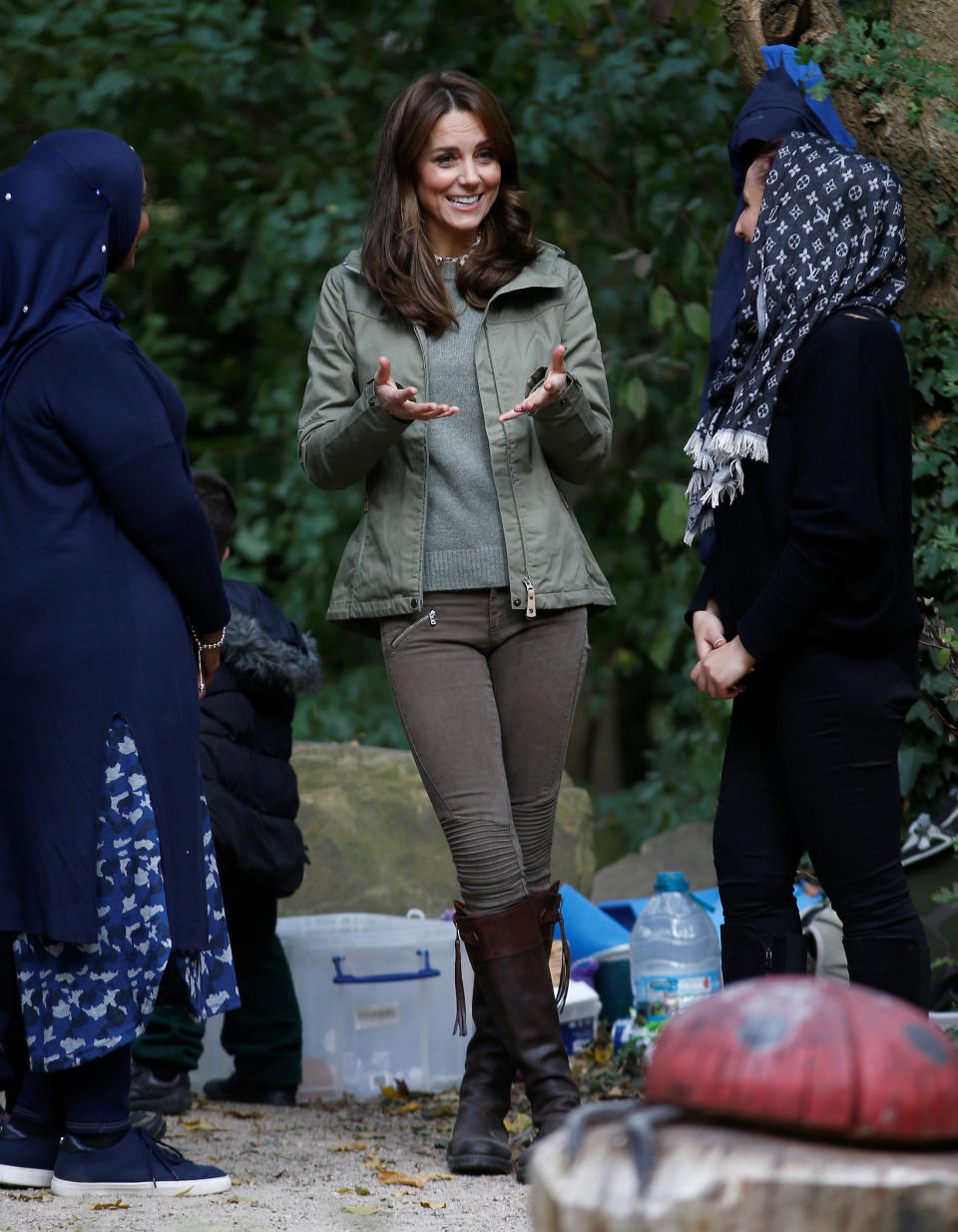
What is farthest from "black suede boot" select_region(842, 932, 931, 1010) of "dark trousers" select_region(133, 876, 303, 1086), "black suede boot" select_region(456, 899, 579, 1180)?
"dark trousers" select_region(133, 876, 303, 1086)

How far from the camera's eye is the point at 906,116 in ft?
11.6

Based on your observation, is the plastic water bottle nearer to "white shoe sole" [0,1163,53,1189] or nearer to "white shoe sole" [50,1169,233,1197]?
"white shoe sole" [50,1169,233,1197]

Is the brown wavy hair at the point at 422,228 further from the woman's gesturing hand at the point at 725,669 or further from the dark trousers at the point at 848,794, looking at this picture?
the dark trousers at the point at 848,794

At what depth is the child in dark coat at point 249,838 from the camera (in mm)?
3965

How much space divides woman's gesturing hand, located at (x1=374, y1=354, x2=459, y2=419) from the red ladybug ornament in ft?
5.41

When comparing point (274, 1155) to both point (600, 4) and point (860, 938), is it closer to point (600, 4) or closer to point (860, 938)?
point (860, 938)

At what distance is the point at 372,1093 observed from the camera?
424cm

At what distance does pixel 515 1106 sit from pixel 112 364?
7.01 ft

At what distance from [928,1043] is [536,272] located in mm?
2178

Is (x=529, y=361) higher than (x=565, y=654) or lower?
higher

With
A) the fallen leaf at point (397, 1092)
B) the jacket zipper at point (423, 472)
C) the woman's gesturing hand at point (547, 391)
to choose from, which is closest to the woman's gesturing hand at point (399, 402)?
the woman's gesturing hand at point (547, 391)

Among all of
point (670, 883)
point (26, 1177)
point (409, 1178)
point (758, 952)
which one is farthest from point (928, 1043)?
point (670, 883)

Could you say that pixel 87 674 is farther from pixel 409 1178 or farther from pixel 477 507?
pixel 409 1178

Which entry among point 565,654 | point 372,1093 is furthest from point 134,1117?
point 565,654
